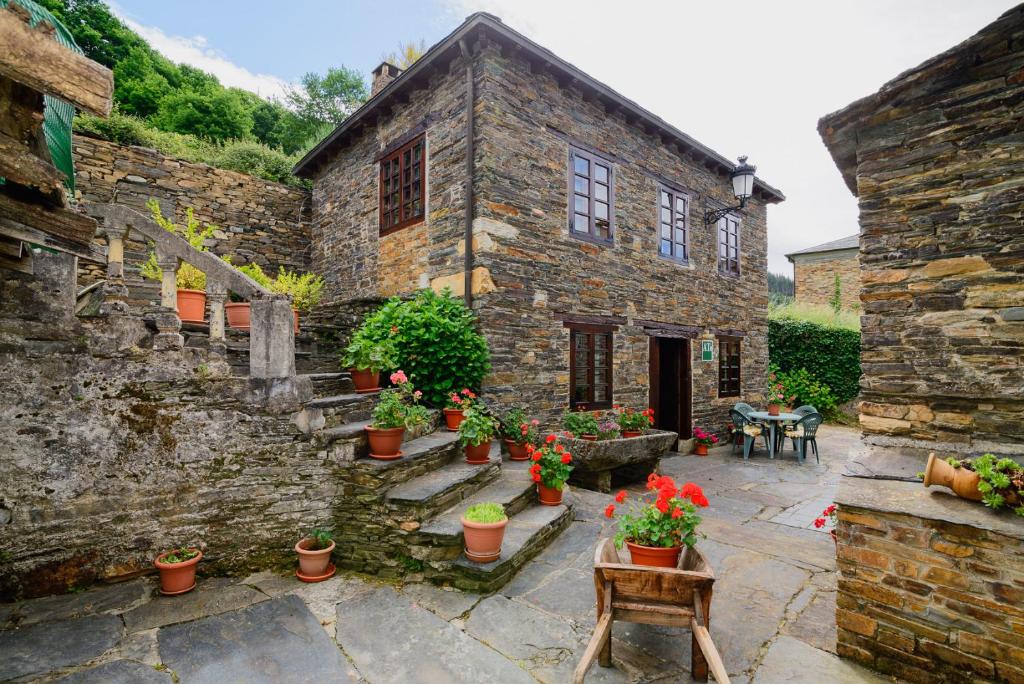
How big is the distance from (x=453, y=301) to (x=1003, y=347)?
530 cm

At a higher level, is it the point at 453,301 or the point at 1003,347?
the point at 453,301

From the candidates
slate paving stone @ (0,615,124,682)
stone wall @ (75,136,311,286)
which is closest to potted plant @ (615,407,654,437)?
slate paving stone @ (0,615,124,682)

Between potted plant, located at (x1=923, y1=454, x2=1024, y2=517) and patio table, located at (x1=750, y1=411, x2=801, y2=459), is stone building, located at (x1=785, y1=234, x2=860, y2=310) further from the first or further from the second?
potted plant, located at (x1=923, y1=454, x2=1024, y2=517)

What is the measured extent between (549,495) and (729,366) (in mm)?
7535

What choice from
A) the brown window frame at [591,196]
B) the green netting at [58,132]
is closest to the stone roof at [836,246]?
the brown window frame at [591,196]

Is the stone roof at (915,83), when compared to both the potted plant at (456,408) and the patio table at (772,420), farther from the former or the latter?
the patio table at (772,420)

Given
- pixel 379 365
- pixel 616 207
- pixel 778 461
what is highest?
pixel 616 207

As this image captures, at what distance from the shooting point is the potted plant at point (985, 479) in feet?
8.13

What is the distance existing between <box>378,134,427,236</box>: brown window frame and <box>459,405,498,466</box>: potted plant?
3720 millimetres

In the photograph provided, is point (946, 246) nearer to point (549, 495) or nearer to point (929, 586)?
point (929, 586)

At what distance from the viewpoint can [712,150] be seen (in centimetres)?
965

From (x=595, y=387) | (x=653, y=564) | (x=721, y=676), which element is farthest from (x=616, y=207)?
(x=721, y=676)

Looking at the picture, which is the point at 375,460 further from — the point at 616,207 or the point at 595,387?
the point at 616,207

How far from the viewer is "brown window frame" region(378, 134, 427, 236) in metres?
7.33
